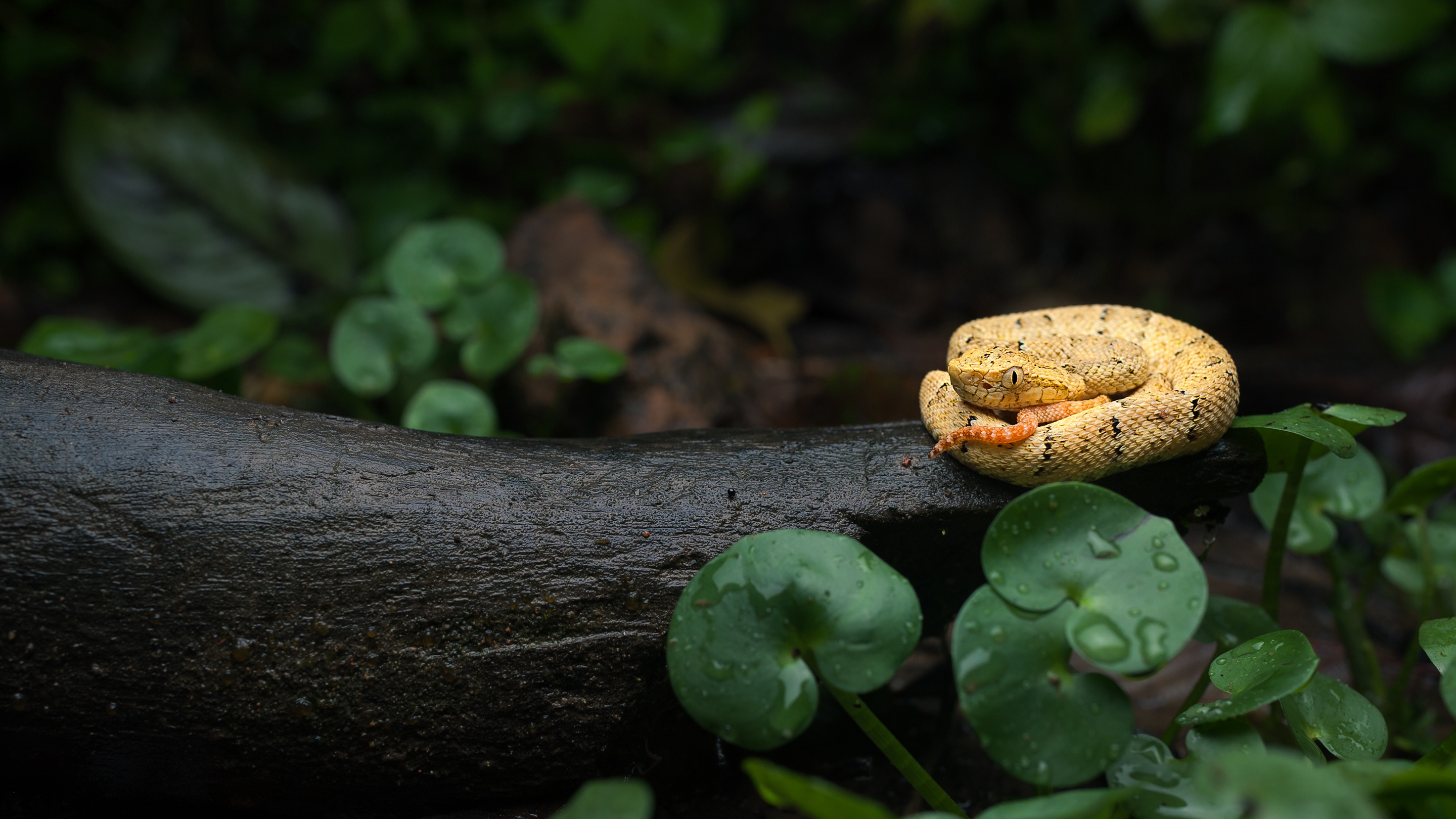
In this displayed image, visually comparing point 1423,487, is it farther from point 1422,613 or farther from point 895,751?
point 895,751

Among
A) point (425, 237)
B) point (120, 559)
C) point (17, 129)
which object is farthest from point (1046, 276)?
point (17, 129)

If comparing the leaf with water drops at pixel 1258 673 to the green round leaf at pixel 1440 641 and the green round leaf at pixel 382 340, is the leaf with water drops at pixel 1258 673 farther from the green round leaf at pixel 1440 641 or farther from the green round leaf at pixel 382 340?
the green round leaf at pixel 382 340

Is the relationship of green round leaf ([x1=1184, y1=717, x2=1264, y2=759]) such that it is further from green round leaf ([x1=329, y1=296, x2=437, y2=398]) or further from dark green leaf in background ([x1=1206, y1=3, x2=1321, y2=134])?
dark green leaf in background ([x1=1206, y1=3, x2=1321, y2=134])

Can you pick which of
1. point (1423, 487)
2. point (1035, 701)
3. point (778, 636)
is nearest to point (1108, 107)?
point (1423, 487)

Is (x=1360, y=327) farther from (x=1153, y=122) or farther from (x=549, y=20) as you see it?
(x=549, y=20)

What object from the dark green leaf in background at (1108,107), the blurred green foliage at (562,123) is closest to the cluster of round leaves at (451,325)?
the blurred green foliage at (562,123)
